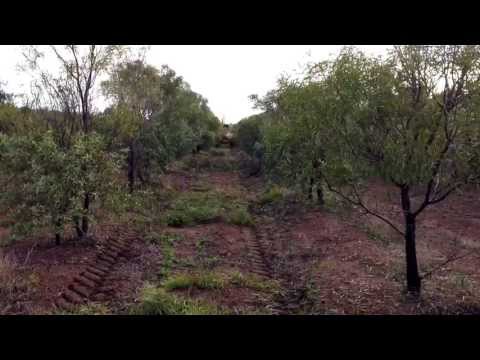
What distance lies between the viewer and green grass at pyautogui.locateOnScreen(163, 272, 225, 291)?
6.82 metres

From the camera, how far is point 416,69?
5.57 meters

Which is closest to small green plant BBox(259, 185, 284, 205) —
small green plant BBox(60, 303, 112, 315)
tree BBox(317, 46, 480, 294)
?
tree BBox(317, 46, 480, 294)

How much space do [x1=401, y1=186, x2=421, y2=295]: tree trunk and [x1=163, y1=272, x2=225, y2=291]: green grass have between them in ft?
10.6

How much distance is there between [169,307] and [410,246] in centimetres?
400

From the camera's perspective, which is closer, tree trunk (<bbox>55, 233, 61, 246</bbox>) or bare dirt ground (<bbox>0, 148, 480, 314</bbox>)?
bare dirt ground (<bbox>0, 148, 480, 314</bbox>)

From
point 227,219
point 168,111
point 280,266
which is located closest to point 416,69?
point 280,266

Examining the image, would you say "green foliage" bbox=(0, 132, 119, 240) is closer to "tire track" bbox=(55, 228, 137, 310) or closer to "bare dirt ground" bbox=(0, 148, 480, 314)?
"bare dirt ground" bbox=(0, 148, 480, 314)

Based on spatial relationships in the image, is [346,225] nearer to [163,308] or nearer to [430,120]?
[430,120]

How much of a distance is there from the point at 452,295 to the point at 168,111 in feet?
56.4

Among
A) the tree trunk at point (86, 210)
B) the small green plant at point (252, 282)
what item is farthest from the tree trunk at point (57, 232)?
the small green plant at point (252, 282)

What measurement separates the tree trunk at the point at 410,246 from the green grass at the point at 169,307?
3.19 metres

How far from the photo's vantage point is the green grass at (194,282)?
22.4 feet

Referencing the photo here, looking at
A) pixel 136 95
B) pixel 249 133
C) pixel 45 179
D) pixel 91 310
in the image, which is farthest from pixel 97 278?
pixel 249 133

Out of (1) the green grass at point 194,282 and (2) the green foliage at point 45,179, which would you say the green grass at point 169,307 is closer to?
(1) the green grass at point 194,282
